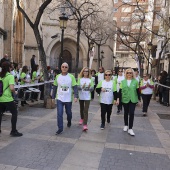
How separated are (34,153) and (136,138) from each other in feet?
8.85

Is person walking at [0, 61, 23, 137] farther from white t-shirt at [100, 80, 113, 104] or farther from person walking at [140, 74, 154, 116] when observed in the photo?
person walking at [140, 74, 154, 116]

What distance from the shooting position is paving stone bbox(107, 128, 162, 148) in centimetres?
584

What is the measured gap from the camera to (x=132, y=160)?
4695 mm

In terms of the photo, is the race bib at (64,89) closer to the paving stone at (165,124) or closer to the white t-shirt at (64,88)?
the white t-shirt at (64,88)

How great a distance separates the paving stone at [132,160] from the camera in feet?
14.4

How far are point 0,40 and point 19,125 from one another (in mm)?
12651

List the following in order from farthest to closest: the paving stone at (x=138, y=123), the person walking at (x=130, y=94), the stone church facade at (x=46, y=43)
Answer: the stone church facade at (x=46, y=43), the paving stone at (x=138, y=123), the person walking at (x=130, y=94)

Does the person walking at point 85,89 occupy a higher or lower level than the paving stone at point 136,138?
higher

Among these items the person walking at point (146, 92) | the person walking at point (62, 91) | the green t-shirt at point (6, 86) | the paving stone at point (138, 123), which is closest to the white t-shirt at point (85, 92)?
the person walking at point (62, 91)

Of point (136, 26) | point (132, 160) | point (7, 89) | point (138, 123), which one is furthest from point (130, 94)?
point (136, 26)

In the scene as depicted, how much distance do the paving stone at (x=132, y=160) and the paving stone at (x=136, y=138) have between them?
2.30ft

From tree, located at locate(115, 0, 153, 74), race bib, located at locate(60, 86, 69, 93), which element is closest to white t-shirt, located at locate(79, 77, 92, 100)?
race bib, located at locate(60, 86, 69, 93)

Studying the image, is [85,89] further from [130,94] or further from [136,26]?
[136,26]

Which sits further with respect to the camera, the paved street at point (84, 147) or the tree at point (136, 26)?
the tree at point (136, 26)
